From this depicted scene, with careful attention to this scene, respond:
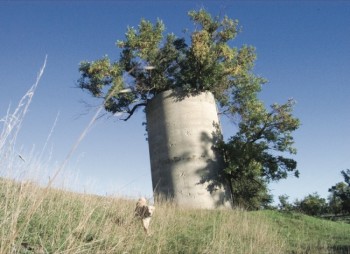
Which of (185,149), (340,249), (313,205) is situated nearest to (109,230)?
(340,249)

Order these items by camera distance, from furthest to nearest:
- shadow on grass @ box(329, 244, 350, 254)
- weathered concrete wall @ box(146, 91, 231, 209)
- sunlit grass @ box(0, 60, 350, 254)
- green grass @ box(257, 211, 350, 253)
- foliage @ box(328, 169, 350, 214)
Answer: foliage @ box(328, 169, 350, 214)
weathered concrete wall @ box(146, 91, 231, 209)
green grass @ box(257, 211, 350, 253)
shadow on grass @ box(329, 244, 350, 254)
sunlit grass @ box(0, 60, 350, 254)

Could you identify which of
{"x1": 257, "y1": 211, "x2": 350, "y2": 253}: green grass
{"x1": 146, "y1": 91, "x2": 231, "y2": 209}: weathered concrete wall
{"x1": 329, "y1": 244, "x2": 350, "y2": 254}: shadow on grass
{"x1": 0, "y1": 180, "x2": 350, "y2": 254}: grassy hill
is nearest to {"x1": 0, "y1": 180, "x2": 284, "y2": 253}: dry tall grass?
{"x1": 0, "y1": 180, "x2": 350, "y2": 254}: grassy hill

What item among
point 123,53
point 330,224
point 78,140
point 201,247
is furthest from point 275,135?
point 78,140

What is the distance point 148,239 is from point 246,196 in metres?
17.2

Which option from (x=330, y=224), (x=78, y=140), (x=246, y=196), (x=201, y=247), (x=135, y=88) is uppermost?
(x=135, y=88)

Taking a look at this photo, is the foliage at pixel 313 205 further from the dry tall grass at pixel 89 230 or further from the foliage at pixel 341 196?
the dry tall grass at pixel 89 230

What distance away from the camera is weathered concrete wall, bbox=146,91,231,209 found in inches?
656

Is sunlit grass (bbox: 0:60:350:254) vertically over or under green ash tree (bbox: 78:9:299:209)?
under

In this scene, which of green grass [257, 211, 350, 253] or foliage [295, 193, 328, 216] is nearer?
green grass [257, 211, 350, 253]

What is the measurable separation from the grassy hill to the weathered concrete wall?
3014 millimetres

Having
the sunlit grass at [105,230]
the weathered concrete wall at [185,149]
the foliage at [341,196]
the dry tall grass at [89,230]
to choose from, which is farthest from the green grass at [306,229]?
the foliage at [341,196]

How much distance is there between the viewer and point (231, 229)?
935 centimetres

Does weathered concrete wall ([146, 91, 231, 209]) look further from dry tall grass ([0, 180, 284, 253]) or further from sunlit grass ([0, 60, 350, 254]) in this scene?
dry tall grass ([0, 180, 284, 253])

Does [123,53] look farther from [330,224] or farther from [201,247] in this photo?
[201,247]
